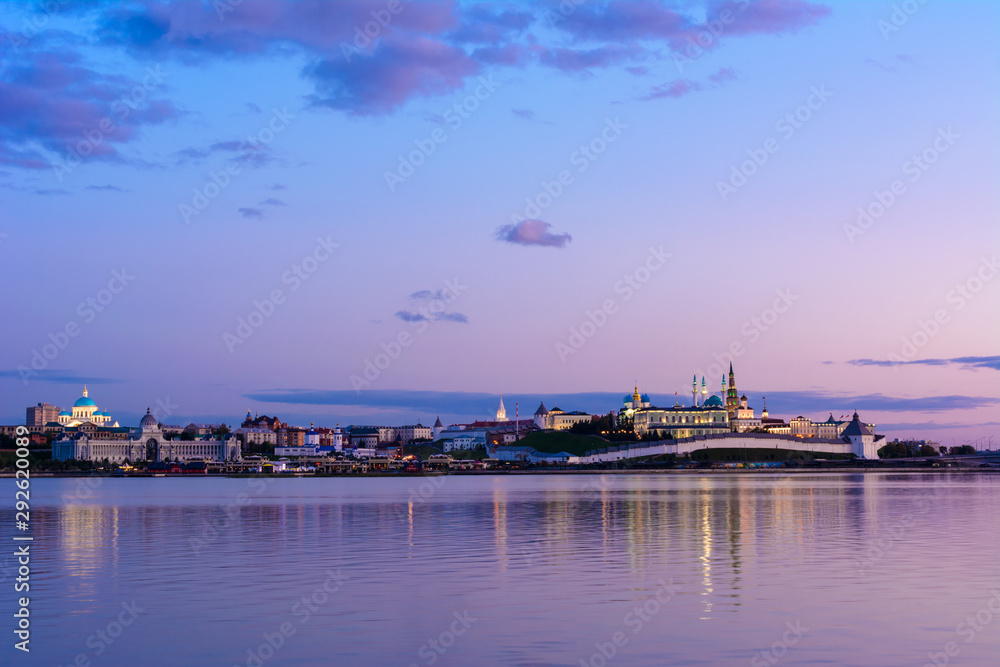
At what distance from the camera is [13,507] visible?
5338 centimetres

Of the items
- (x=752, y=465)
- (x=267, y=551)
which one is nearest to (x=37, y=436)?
(x=752, y=465)

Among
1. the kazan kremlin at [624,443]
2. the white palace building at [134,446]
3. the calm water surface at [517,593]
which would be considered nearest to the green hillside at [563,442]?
the kazan kremlin at [624,443]

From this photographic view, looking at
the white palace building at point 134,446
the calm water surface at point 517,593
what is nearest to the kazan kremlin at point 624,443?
the white palace building at point 134,446

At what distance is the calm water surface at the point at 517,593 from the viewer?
1426 cm

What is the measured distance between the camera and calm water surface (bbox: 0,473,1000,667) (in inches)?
561

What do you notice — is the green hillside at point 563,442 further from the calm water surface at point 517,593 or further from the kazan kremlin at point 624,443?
the calm water surface at point 517,593

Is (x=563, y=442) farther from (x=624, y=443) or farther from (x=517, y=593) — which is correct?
(x=517, y=593)

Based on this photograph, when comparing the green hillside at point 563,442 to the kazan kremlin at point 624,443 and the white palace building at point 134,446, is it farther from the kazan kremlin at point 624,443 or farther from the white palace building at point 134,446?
the white palace building at point 134,446

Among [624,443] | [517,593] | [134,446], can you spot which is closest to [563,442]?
[624,443]

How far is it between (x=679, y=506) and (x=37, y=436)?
568 feet

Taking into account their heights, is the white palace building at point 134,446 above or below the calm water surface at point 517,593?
below

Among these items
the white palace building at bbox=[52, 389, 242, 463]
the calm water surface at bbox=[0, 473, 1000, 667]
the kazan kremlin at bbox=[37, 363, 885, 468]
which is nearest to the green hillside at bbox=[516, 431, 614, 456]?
the kazan kremlin at bbox=[37, 363, 885, 468]

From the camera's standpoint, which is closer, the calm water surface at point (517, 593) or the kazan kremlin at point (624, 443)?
the calm water surface at point (517, 593)

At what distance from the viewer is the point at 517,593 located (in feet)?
62.6
